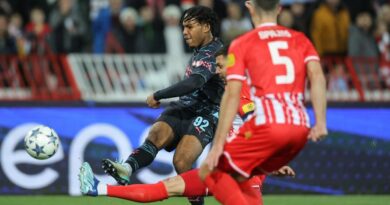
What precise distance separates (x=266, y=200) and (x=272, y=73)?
5.37m

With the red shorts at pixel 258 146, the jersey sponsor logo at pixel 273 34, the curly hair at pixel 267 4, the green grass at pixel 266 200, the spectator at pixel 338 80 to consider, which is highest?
the curly hair at pixel 267 4

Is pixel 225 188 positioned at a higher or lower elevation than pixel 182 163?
higher

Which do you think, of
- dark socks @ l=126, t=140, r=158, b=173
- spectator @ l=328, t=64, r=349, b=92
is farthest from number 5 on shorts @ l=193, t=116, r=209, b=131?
spectator @ l=328, t=64, r=349, b=92

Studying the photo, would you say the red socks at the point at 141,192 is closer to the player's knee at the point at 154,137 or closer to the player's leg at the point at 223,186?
the player's leg at the point at 223,186

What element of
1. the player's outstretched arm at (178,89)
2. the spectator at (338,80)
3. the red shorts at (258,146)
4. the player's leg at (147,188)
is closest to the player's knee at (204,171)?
the red shorts at (258,146)

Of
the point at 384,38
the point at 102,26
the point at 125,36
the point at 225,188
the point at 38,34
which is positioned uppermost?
the point at 38,34

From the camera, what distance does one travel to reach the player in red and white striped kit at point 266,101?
22.8 feet

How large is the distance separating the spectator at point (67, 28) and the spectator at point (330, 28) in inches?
153

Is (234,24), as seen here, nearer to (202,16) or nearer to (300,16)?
(300,16)

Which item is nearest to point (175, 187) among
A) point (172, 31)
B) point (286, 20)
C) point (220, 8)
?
point (286, 20)

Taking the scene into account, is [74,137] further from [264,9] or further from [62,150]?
[264,9]

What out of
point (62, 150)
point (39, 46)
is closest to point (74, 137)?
point (62, 150)

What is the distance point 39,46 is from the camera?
51.3ft

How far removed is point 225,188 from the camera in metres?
7.16
